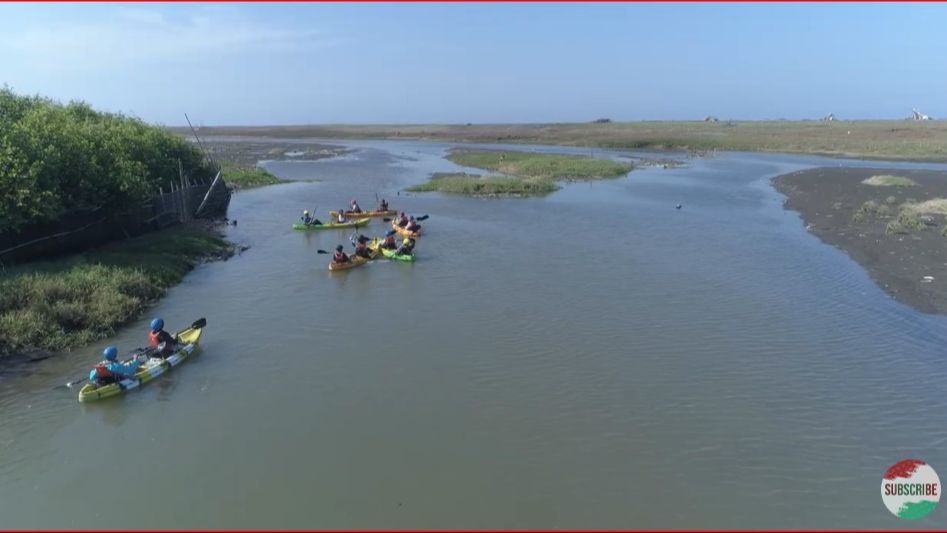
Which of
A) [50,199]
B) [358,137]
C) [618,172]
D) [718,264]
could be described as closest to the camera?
[50,199]

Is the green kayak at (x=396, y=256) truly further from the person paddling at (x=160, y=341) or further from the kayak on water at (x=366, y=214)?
the person paddling at (x=160, y=341)

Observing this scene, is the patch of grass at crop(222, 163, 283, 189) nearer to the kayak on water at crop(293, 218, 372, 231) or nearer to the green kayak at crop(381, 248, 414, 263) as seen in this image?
the kayak on water at crop(293, 218, 372, 231)

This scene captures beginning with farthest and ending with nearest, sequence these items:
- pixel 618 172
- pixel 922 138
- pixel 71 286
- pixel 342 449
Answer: pixel 922 138, pixel 618 172, pixel 71 286, pixel 342 449

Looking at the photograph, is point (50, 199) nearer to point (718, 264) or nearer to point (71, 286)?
point (71, 286)

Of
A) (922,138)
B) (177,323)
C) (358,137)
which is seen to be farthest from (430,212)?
(358,137)

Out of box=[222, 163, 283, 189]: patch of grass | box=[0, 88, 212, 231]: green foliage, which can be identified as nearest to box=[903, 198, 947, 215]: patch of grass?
box=[0, 88, 212, 231]: green foliage

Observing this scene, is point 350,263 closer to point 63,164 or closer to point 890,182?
point 63,164

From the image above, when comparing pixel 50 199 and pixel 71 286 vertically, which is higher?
pixel 50 199

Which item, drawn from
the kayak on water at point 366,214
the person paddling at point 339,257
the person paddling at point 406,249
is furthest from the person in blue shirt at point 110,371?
the kayak on water at point 366,214

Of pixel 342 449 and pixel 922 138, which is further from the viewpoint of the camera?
pixel 922 138
